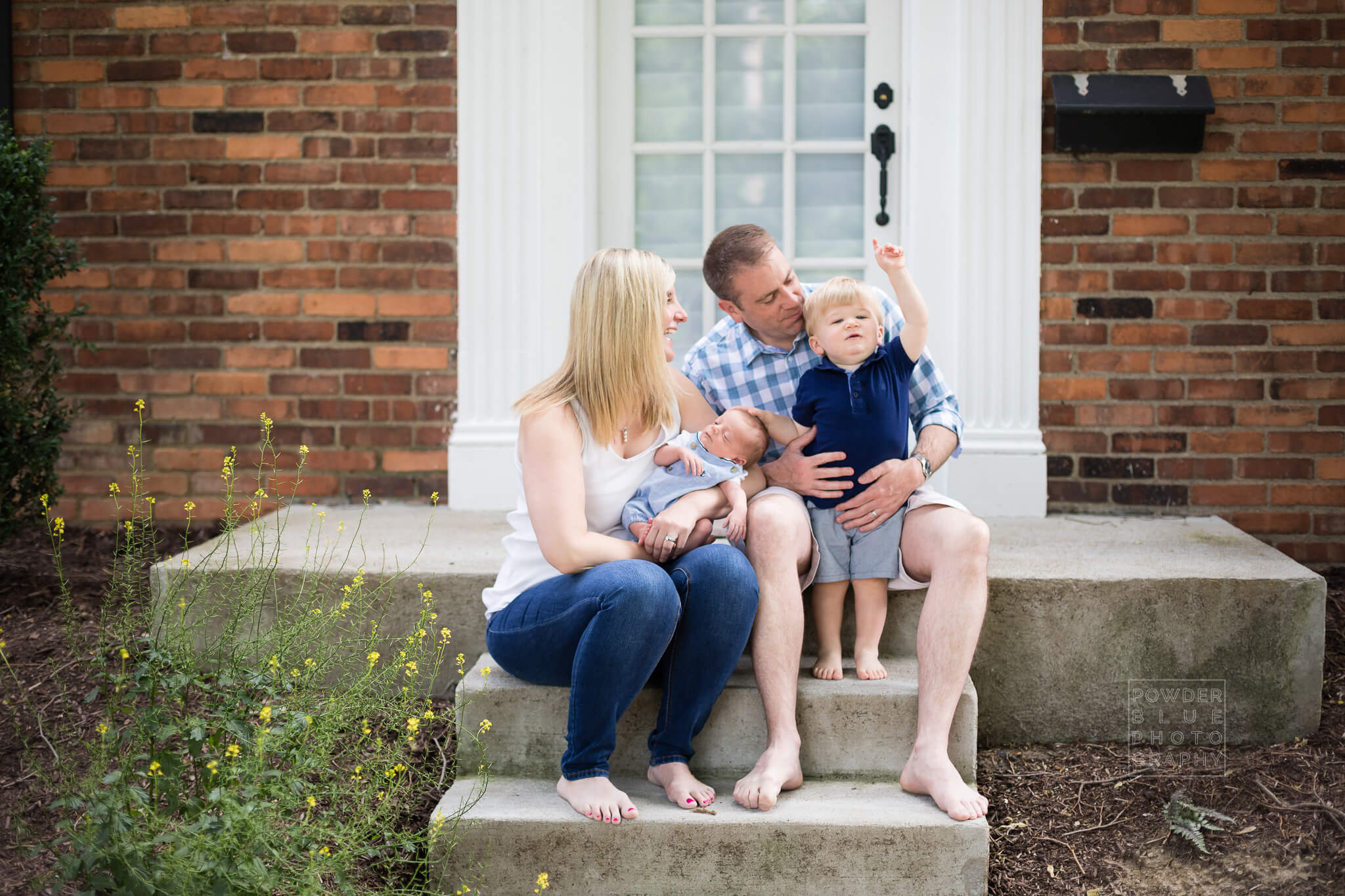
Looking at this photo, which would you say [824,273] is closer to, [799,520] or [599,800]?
[799,520]

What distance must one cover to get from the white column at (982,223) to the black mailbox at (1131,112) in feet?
0.32

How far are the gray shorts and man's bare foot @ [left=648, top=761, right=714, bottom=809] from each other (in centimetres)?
56

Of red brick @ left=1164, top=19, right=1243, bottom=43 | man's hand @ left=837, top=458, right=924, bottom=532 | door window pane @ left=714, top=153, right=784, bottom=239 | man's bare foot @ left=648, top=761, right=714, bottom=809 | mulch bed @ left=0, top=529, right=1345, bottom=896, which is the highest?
red brick @ left=1164, top=19, right=1243, bottom=43

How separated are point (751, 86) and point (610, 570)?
2.23 m

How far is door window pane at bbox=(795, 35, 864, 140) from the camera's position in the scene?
3.71 metres

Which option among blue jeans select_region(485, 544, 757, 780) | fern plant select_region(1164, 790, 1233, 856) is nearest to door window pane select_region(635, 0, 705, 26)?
blue jeans select_region(485, 544, 757, 780)

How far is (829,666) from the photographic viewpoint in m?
2.46

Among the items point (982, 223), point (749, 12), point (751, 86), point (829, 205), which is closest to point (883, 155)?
point (829, 205)

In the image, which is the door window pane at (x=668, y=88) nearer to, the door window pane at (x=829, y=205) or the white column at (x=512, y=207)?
the white column at (x=512, y=207)

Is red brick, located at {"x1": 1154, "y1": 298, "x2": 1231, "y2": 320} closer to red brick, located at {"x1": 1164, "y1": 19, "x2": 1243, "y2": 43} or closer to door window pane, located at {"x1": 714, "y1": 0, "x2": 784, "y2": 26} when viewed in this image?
red brick, located at {"x1": 1164, "y1": 19, "x2": 1243, "y2": 43}

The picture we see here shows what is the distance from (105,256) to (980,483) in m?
3.13

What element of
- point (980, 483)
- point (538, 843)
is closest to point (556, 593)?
point (538, 843)

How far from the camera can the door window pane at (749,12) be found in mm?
3725

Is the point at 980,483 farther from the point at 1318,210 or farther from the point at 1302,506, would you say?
the point at 1318,210
